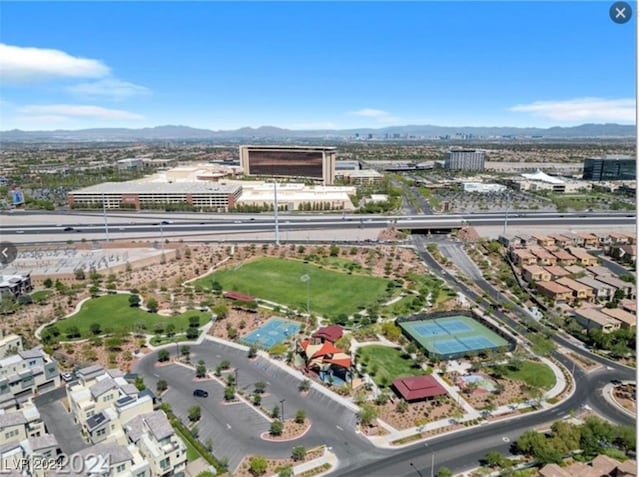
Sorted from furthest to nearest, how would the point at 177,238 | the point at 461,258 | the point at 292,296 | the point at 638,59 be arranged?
the point at 177,238, the point at 461,258, the point at 292,296, the point at 638,59

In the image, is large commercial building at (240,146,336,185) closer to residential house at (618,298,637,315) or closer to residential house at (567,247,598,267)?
residential house at (567,247,598,267)

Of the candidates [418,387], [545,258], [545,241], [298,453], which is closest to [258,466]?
[298,453]

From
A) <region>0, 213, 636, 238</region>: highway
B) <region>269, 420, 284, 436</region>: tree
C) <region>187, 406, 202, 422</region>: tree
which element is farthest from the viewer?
<region>0, 213, 636, 238</region>: highway

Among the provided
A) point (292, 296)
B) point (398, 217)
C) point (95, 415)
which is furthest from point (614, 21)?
point (398, 217)

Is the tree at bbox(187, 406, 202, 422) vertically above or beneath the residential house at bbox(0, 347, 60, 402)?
beneath

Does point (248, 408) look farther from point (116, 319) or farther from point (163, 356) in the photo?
point (116, 319)

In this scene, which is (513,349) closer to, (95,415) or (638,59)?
(95,415)

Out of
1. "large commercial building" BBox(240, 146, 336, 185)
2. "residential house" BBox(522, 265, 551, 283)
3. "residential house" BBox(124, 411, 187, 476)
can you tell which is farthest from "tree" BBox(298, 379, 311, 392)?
"large commercial building" BBox(240, 146, 336, 185)
